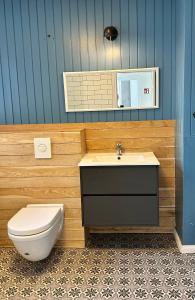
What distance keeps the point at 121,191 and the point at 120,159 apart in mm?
299

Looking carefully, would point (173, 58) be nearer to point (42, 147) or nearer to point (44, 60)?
point (44, 60)

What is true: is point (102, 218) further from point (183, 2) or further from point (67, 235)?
point (183, 2)

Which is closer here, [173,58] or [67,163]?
[67,163]

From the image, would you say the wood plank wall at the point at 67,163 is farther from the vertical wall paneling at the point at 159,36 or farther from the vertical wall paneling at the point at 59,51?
the vertical wall paneling at the point at 159,36

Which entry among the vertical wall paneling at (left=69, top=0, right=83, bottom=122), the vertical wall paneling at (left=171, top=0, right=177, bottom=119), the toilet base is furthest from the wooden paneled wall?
the vertical wall paneling at (left=171, top=0, right=177, bottom=119)

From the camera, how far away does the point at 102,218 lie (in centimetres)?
229

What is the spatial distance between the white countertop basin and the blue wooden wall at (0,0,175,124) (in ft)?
1.20

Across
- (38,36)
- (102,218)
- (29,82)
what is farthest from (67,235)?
(38,36)

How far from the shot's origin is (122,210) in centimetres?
226

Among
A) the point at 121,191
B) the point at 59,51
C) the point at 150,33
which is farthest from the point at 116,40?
the point at 121,191

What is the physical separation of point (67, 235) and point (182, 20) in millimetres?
2135

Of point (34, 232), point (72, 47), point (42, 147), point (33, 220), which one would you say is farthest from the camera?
point (72, 47)

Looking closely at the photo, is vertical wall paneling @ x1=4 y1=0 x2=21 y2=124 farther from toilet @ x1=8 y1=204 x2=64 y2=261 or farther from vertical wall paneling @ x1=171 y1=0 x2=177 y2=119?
vertical wall paneling @ x1=171 y1=0 x2=177 y2=119

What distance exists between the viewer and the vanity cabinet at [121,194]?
220 cm
